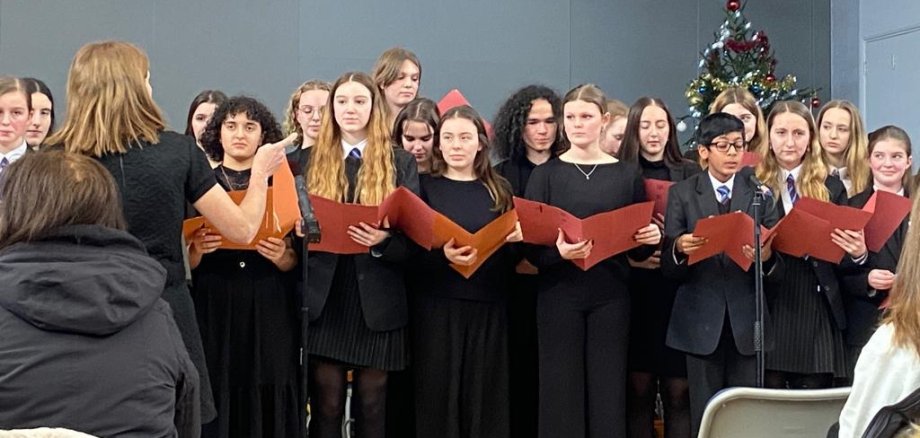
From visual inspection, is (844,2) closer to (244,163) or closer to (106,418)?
(244,163)

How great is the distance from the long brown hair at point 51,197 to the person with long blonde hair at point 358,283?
1.38 metres

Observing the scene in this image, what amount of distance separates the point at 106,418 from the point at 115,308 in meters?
0.21

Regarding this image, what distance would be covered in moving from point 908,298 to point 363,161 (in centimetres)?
214

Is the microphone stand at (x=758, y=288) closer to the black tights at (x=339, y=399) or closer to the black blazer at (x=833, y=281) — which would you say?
the black blazer at (x=833, y=281)

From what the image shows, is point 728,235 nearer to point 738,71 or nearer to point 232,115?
point 232,115

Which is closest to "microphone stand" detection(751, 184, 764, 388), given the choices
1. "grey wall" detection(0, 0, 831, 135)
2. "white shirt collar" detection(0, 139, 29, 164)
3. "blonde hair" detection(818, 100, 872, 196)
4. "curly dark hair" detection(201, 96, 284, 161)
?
"blonde hair" detection(818, 100, 872, 196)

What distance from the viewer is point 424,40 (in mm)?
7305

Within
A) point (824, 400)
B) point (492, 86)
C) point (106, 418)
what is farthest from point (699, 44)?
point (106, 418)

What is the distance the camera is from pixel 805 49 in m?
8.17

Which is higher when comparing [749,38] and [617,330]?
[749,38]

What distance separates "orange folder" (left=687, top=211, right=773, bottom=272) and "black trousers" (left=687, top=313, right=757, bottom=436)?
0.22 m

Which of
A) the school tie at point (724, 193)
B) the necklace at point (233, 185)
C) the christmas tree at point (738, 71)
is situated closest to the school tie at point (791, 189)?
the school tie at point (724, 193)

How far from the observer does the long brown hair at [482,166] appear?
146 inches

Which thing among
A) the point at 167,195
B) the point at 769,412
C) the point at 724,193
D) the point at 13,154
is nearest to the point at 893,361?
the point at 769,412
